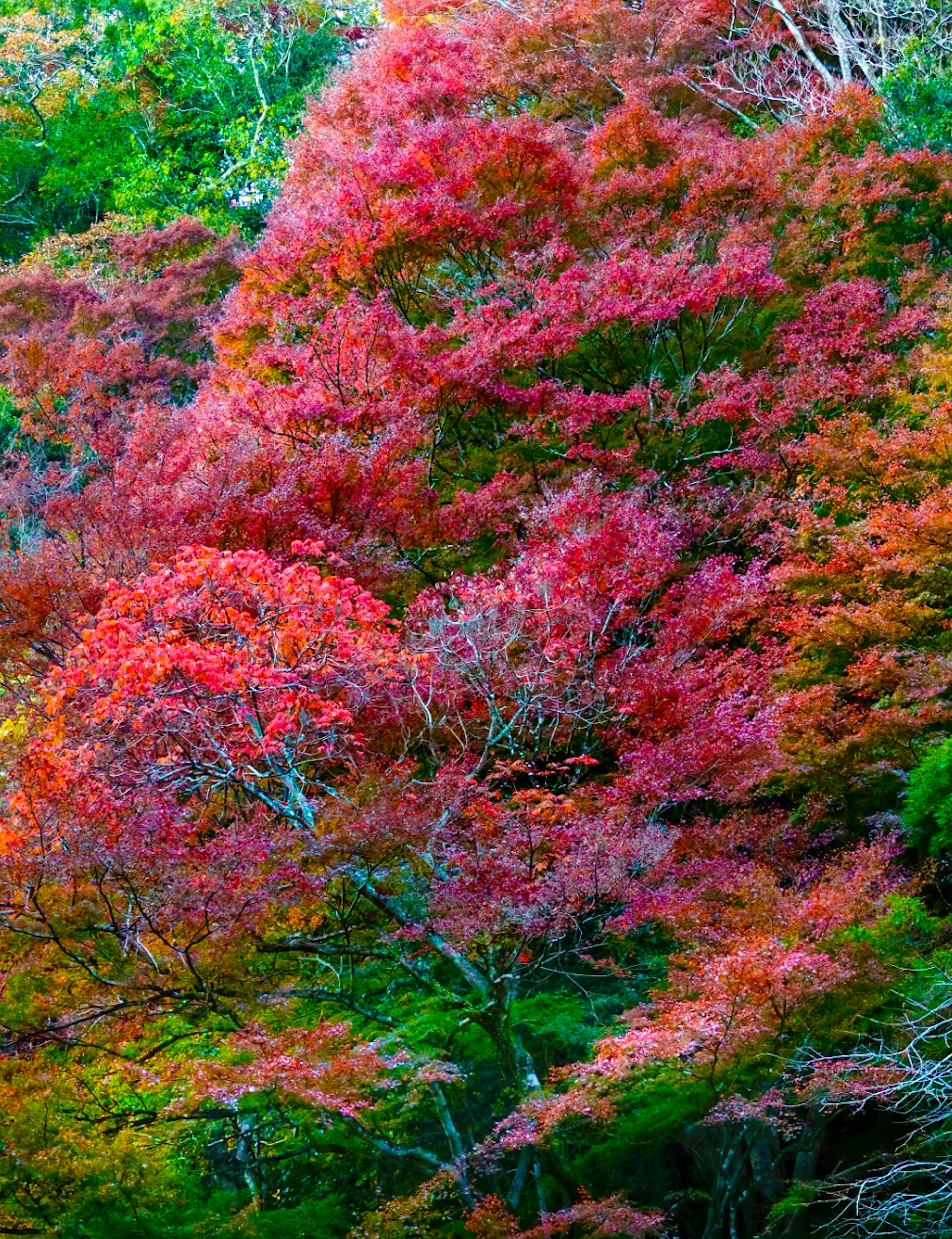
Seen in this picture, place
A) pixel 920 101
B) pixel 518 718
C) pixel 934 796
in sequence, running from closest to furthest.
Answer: pixel 934 796 → pixel 518 718 → pixel 920 101

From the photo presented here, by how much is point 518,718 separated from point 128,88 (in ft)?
82.0

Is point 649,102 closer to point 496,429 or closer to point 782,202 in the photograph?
point 782,202

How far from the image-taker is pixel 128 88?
28.2 metres

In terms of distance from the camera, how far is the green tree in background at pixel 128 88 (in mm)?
27719

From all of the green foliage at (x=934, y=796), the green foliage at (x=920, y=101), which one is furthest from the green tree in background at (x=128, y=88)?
the green foliage at (x=934, y=796)

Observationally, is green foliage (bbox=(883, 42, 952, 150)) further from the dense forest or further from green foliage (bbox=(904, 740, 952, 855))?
green foliage (bbox=(904, 740, 952, 855))

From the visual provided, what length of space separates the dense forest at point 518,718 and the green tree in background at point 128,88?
11350mm

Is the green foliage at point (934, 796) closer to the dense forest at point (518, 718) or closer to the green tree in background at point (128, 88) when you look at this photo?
the dense forest at point (518, 718)

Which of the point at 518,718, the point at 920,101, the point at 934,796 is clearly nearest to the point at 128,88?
the point at 920,101

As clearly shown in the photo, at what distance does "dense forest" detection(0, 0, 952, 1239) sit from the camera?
6.85m

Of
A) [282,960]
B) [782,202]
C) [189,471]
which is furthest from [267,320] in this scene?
[282,960]

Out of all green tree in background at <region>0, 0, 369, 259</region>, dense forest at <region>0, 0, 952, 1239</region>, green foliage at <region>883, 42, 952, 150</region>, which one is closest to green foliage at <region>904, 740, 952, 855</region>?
dense forest at <region>0, 0, 952, 1239</region>

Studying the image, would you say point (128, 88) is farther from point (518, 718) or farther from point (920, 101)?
point (518, 718)

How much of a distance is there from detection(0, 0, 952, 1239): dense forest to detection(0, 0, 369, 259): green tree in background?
37.2 ft
